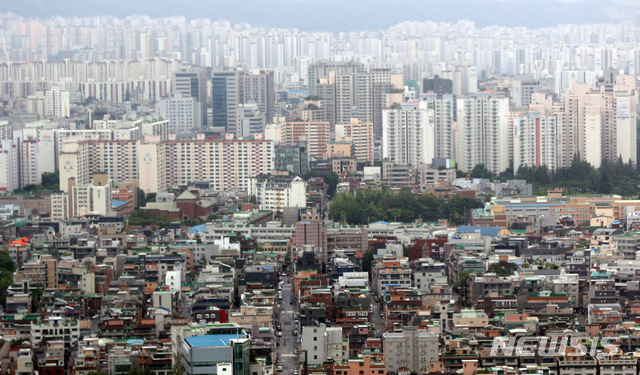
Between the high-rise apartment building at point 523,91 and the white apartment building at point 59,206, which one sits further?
the high-rise apartment building at point 523,91

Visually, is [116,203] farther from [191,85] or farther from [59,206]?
[191,85]

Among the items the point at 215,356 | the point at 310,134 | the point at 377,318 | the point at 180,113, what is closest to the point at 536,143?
the point at 310,134

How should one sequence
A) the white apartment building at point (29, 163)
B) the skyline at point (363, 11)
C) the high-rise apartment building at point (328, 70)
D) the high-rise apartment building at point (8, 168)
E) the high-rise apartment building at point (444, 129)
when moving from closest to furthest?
the high-rise apartment building at point (8, 168)
the white apartment building at point (29, 163)
the high-rise apartment building at point (444, 129)
the high-rise apartment building at point (328, 70)
the skyline at point (363, 11)

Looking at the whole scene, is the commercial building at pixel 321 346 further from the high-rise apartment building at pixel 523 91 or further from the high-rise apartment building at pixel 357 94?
the high-rise apartment building at pixel 523 91

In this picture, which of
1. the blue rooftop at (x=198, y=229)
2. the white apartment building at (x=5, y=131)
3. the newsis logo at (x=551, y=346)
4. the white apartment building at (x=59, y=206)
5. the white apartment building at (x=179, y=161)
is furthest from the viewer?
the white apartment building at (x=5, y=131)

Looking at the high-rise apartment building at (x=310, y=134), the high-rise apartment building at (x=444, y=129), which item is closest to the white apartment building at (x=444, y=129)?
the high-rise apartment building at (x=444, y=129)

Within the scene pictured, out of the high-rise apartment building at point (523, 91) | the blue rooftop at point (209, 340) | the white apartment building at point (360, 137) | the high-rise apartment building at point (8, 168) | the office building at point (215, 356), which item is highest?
the high-rise apartment building at point (523, 91)

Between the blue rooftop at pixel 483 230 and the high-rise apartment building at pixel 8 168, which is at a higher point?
the high-rise apartment building at pixel 8 168
